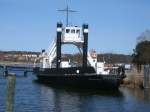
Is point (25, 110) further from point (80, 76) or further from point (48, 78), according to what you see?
point (48, 78)

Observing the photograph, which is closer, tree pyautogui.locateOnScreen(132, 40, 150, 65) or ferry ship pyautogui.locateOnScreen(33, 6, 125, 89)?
ferry ship pyautogui.locateOnScreen(33, 6, 125, 89)

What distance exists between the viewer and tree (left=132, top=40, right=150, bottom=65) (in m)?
86.9

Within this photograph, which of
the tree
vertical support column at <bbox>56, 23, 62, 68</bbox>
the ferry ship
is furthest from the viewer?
the tree

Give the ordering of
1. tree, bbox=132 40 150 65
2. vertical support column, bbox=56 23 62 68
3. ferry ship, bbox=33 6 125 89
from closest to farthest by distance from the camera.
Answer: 1. ferry ship, bbox=33 6 125 89
2. vertical support column, bbox=56 23 62 68
3. tree, bbox=132 40 150 65

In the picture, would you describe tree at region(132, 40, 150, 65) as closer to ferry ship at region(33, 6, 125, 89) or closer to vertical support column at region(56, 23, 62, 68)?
ferry ship at region(33, 6, 125, 89)

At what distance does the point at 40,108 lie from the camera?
140ft

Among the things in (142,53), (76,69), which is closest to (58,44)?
(76,69)

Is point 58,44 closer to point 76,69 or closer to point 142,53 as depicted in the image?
point 76,69

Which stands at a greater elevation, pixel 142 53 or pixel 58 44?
pixel 58 44

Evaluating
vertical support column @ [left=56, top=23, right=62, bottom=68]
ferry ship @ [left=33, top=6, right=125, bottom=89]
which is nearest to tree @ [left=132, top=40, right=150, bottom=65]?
ferry ship @ [left=33, top=6, right=125, bottom=89]

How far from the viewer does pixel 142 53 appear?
8900 centimetres

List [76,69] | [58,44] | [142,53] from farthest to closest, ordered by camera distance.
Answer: [142,53]
[58,44]
[76,69]

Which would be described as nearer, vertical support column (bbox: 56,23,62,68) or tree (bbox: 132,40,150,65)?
vertical support column (bbox: 56,23,62,68)

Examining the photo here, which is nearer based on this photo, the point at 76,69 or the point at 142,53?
the point at 76,69
